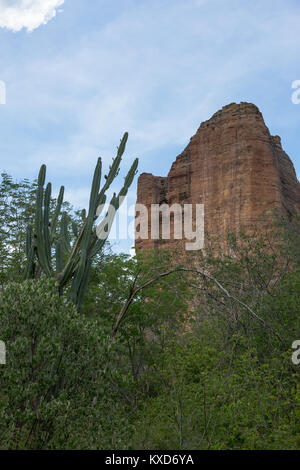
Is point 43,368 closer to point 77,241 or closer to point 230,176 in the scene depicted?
point 77,241

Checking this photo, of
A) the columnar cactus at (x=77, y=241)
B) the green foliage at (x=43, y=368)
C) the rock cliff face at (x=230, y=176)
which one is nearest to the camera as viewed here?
the green foliage at (x=43, y=368)

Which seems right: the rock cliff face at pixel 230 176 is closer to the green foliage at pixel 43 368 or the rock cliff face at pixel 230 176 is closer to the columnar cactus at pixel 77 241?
the columnar cactus at pixel 77 241

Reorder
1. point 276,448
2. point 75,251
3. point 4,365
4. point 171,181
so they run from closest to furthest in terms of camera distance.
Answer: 1. point 4,365
2. point 276,448
3. point 75,251
4. point 171,181

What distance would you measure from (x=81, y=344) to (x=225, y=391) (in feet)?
9.62

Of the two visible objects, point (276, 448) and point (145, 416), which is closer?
point (276, 448)

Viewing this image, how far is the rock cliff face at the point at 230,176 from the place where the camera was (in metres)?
27.6

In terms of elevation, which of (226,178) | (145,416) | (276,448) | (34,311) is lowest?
(145,416)

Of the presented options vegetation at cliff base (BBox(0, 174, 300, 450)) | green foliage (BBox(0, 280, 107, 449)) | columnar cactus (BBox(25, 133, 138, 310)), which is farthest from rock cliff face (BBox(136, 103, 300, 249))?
green foliage (BBox(0, 280, 107, 449))

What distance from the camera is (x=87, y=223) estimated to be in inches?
324

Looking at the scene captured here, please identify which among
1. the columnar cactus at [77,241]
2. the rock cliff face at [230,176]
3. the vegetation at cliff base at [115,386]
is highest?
the rock cliff face at [230,176]

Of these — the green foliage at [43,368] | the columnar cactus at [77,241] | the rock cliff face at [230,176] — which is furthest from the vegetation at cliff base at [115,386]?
the rock cliff face at [230,176]

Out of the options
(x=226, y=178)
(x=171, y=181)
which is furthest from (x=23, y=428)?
(x=171, y=181)

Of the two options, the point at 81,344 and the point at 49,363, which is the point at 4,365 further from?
the point at 81,344

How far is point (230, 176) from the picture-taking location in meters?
29.1
